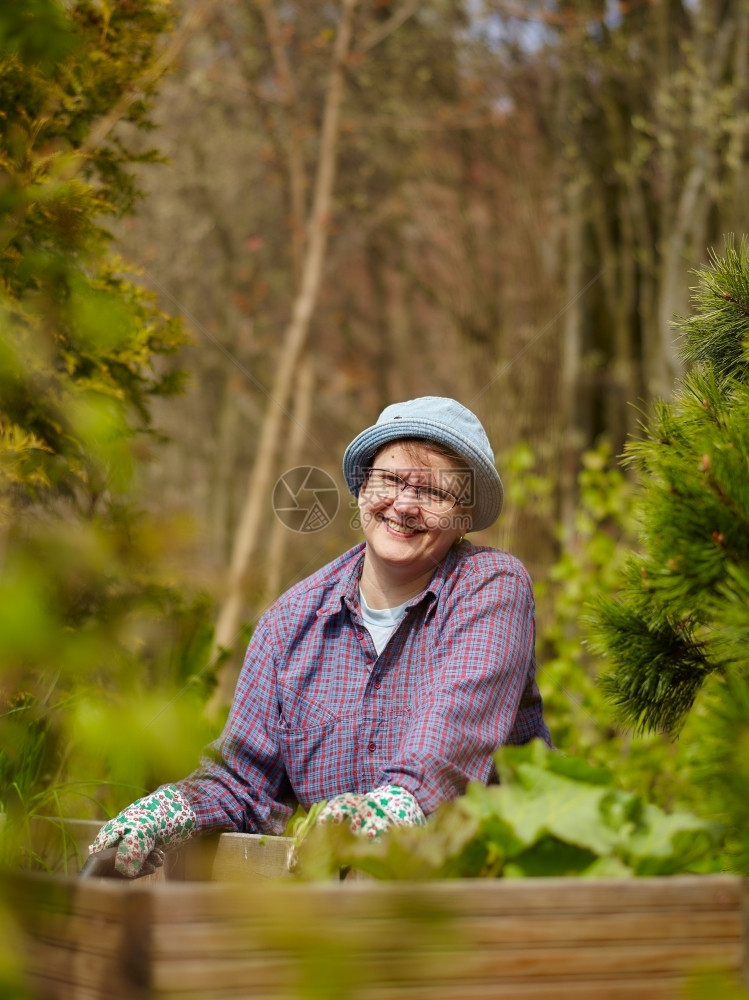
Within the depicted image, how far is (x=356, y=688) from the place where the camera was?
199 cm

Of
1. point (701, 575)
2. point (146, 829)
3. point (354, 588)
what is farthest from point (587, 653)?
point (701, 575)

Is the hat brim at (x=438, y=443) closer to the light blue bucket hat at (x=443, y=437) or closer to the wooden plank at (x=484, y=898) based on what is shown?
the light blue bucket hat at (x=443, y=437)

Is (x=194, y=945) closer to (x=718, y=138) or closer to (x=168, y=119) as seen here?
(x=718, y=138)

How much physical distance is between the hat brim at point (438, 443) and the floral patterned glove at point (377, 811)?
69cm

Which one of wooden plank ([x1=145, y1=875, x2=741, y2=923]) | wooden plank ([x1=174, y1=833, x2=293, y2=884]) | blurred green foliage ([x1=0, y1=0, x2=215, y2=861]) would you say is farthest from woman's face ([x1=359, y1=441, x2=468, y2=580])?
wooden plank ([x1=145, y1=875, x2=741, y2=923])

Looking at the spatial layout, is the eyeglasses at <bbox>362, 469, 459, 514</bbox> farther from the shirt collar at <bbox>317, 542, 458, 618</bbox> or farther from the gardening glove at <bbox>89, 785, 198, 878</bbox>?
the gardening glove at <bbox>89, 785, 198, 878</bbox>

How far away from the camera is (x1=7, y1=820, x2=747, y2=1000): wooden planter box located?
39.0 inches

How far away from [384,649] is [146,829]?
54 centimetres

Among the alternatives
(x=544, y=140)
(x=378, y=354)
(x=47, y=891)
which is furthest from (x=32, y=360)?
(x=378, y=354)

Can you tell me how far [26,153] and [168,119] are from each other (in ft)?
27.0

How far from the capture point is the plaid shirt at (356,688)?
182 cm

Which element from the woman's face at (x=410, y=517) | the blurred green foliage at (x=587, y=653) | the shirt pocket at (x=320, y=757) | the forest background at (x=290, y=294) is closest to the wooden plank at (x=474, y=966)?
the forest background at (x=290, y=294)

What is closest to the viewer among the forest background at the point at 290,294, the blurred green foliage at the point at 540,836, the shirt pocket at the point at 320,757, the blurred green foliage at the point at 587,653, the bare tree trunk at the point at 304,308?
the blurred green foliage at the point at 540,836

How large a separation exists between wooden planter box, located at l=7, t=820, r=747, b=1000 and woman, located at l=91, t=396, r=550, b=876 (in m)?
0.65
